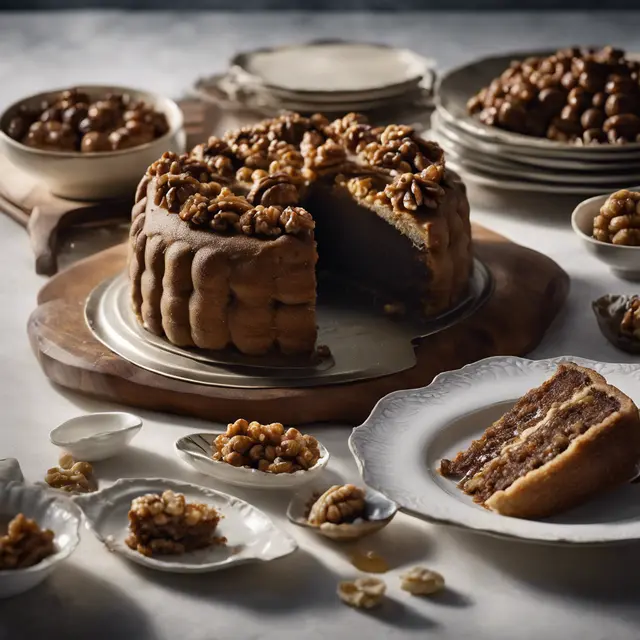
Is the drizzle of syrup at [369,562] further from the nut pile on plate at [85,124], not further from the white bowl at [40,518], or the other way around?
the nut pile on plate at [85,124]

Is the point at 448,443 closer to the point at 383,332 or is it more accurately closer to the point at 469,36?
the point at 383,332

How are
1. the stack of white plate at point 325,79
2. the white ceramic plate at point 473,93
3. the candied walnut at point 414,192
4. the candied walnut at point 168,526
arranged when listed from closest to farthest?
the candied walnut at point 168,526
the candied walnut at point 414,192
the white ceramic plate at point 473,93
the stack of white plate at point 325,79

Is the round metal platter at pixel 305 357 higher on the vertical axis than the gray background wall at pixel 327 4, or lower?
higher

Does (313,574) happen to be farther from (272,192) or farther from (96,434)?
(272,192)

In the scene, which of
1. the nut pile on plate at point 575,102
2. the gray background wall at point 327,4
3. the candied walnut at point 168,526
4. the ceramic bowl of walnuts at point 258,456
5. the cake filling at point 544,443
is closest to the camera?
the candied walnut at point 168,526

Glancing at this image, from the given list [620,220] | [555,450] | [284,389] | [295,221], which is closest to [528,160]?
[620,220]

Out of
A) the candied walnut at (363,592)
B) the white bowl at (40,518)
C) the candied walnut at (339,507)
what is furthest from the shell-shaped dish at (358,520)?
the white bowl at (40,518)

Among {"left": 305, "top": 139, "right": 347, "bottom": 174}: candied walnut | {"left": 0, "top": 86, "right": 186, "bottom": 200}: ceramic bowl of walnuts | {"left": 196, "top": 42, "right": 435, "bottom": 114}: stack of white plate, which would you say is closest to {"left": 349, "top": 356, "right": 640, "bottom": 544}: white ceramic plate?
{"left": 305, "top": 139, "right": 347, "bottom": 174}: candied walnut

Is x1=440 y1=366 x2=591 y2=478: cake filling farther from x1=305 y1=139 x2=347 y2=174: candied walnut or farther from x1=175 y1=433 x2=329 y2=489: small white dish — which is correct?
x1=305 y1=139 x2=347 y2=174: candied walnut
